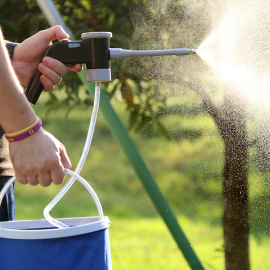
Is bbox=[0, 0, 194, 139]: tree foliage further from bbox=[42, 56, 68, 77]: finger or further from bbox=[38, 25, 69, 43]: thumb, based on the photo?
bbox=[42, 56, 68, 77]: finger

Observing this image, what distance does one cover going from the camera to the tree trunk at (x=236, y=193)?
6.48ft

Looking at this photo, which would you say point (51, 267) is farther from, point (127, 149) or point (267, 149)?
point (267, 149)

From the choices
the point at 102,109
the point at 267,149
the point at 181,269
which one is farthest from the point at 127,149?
the point at 181,269

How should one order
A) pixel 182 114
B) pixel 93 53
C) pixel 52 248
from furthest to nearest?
pixel 182 114, pixel 93 53, pixel 52 248

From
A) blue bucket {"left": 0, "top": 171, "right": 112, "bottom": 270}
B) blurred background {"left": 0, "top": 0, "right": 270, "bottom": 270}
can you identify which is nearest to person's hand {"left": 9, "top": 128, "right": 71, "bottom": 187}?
blue bucket {"left": 0, "top": 171, "right": 112, "bottom": 270}

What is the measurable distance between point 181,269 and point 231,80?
99cm

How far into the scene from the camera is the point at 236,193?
2027 mm

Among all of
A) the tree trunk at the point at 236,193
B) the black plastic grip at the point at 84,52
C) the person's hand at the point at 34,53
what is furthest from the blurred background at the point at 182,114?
the black plastic grip at the point at 84,52

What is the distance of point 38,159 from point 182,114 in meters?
1.24

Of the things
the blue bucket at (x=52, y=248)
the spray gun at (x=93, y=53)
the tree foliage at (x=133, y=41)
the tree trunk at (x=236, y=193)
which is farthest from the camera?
the tree foliage at (x=133, y=41)

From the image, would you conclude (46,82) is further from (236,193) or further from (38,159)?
(236,193)

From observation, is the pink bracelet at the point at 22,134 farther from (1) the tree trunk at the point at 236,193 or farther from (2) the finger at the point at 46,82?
(1) the tree trunk at the point at 236,193

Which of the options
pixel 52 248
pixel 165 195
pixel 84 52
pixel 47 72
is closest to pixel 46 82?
pixel 47 72

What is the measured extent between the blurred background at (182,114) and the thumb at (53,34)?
713 mm
